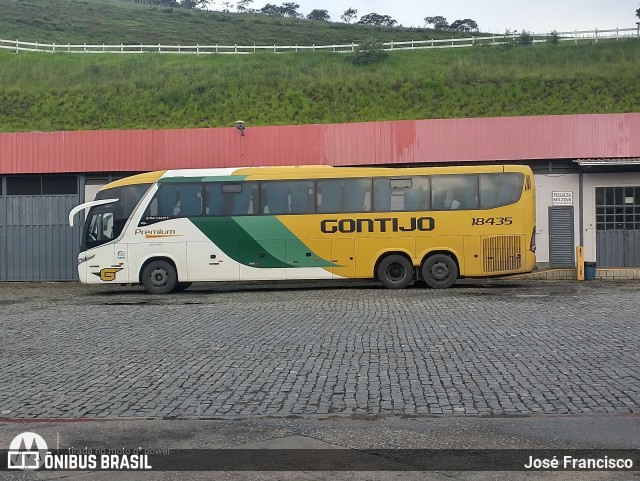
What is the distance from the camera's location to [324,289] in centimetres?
2403

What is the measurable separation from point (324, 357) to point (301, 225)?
509 inches

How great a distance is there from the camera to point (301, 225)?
930 inches

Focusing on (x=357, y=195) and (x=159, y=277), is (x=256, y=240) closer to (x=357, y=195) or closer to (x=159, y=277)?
(x=159, y=277)

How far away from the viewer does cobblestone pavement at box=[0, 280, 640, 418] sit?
8.19 m

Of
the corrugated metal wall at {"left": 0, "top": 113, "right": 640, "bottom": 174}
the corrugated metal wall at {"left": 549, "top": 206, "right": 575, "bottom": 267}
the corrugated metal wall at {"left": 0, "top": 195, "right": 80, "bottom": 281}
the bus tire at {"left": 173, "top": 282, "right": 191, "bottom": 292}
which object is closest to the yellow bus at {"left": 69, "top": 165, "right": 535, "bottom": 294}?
the bus tire at {"left": 173, "top": 282, "right": 191, "bottom": 292}

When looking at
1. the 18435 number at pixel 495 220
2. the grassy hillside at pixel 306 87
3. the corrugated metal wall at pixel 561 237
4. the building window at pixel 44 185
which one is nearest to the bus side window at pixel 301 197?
the 18435 number at pixel 495 220

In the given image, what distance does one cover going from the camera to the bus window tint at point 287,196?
23.7 m

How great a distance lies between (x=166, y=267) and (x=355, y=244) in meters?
5.52

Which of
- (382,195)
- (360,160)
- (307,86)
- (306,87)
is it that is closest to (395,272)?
(382,195)

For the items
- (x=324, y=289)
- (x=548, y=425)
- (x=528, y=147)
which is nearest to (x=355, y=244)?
(x=324, y=289)

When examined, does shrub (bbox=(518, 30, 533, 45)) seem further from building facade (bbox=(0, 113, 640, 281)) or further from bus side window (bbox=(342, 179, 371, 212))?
bus side window (bbox=(342, 179, 371, 212))

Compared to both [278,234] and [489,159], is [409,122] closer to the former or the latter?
[489,159]

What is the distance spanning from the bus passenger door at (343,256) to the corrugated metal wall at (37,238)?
9961 millimetres

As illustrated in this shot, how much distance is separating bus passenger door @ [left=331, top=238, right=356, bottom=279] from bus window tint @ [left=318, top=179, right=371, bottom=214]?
0.93m
